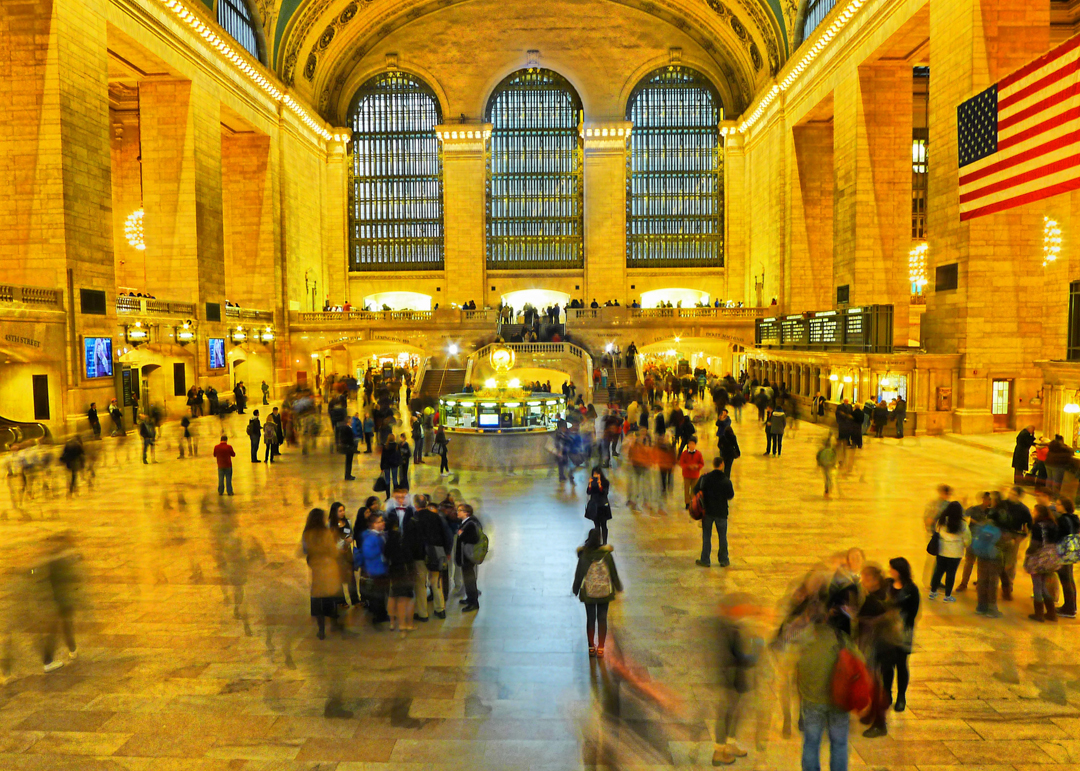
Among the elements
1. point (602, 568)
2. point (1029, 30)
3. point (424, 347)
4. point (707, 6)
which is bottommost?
point (602, 568)

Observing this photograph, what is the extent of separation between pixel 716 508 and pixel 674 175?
36957 millimetres

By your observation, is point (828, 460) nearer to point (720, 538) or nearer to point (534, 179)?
point (720, 538)

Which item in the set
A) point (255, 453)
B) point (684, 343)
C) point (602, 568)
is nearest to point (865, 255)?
point (684, 343)

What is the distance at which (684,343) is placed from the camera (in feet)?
125

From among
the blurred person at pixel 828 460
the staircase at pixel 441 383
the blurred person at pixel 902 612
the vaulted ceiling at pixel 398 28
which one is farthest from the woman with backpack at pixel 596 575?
the vaulted ceiling at pixel 398 28

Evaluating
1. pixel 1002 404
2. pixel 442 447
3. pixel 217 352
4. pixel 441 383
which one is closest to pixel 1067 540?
pixel 442 447

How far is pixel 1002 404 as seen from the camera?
19.6 meters

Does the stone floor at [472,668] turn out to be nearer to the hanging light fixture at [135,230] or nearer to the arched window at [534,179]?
the hanging light fixture at [135,230]

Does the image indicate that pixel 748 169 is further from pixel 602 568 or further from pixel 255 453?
pixel 602 568

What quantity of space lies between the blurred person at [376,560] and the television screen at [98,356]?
1635 centimetres

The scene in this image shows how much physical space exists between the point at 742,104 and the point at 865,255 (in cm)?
1819

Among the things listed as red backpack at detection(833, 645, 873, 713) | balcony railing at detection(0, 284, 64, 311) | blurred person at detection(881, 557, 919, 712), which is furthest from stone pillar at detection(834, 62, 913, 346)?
balcony railing at detection(0, 284, 64, 311)

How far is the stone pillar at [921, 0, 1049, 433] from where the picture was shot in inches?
724

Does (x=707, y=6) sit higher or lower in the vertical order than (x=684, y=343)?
higher
